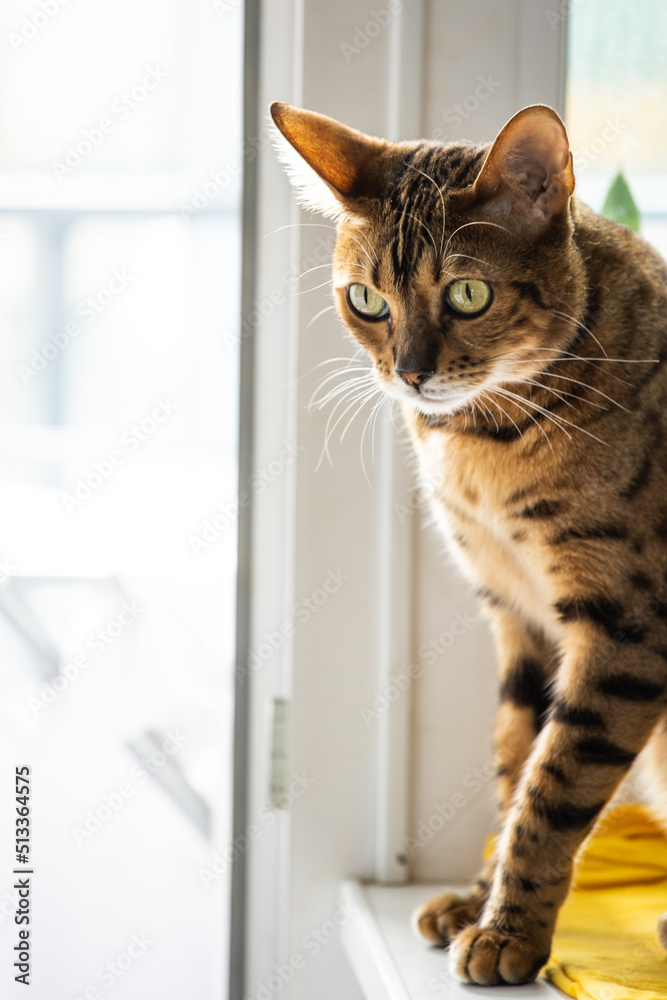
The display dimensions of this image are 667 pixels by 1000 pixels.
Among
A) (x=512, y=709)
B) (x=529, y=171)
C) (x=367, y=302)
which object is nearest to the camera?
(x=529, y=171)

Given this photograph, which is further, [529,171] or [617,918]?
[617,918]

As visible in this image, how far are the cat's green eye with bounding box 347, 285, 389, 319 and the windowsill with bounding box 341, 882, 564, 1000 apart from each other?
63cm

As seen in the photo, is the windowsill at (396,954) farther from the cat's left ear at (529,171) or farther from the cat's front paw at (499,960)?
the cat's left ear at (529,171)

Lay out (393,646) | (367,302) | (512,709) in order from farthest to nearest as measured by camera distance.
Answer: (393,646) → (512,709) → (367,302)

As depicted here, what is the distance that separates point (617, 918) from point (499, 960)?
23 centimetres

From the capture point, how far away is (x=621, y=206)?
1103 mm

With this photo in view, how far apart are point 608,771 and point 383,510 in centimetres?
47

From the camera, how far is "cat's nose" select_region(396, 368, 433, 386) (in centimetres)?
83

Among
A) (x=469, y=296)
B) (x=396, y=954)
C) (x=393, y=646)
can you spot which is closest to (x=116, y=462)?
(x=393, y=646)

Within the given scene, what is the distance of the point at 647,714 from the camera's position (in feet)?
2.64

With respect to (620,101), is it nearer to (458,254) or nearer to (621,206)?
(621,206)

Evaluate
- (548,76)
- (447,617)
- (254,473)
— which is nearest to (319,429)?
Result: (254,473)

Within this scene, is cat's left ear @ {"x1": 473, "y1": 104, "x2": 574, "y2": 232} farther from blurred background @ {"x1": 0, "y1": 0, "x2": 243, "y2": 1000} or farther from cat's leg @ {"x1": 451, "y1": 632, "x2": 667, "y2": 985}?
blurred background @ {"x1": 0, "y1": 0, "x2": 243, "y2": 1000}

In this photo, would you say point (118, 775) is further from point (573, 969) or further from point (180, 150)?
point (180, 150)
